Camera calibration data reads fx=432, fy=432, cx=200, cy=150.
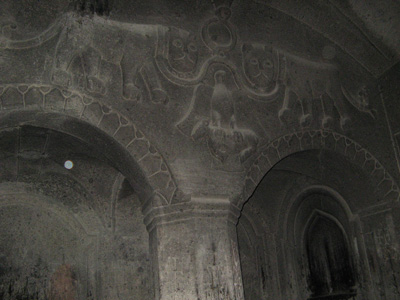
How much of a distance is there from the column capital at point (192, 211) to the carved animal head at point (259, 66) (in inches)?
61.7

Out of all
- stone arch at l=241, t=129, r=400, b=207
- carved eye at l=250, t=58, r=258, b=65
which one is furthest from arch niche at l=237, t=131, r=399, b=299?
carved eye at l=250, t=58, r=258, b=65

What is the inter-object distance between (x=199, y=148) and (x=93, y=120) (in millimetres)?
1087

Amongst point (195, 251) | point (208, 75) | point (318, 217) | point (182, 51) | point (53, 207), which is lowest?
point (195, 251)

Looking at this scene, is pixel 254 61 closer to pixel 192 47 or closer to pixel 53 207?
pixel 192 47

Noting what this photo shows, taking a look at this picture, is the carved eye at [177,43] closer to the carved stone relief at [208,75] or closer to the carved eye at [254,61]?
the carved stone relief at [208,75]

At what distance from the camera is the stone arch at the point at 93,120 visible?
12.0ft

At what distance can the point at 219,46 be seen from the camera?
4941mm

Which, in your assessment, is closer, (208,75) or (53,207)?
(208,75)

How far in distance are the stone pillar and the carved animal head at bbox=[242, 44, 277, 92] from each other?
1.62 metres

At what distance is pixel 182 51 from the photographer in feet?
15.4

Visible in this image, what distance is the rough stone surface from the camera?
3.90 m

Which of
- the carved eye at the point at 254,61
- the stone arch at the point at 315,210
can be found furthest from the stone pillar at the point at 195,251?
the stone arch at the point at 315,210

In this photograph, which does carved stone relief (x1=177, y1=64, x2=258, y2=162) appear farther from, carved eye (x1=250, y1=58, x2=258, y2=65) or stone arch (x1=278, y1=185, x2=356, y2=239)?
stone arch (x1=278, y1=185, x2=356, y2=239)

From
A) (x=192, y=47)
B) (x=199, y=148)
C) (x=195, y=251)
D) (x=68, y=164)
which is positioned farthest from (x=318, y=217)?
(x=68, y=164)
